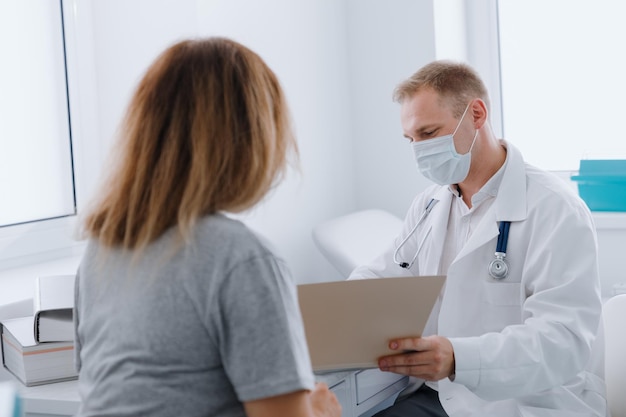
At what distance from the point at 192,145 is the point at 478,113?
103 cm

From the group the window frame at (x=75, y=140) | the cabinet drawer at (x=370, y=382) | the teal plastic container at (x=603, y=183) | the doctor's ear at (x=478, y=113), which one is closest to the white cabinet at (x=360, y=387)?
the cabinet drawer at (x=370, y=382)

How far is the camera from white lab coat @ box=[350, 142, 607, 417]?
5.22ft

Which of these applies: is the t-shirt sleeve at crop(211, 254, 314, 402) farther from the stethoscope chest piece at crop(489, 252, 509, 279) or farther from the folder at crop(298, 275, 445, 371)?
the stethoscope chest piece at crop(489, 252, 509, 279)

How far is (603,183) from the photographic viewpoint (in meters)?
2.68

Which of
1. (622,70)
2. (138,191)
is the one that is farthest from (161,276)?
(622,70)

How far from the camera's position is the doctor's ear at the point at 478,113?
1856mm

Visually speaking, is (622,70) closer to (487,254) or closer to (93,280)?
(487,254)

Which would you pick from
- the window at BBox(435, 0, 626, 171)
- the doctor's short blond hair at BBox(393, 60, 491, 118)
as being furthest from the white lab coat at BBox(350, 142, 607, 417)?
the window at BBox(435, 0, 626, 171)

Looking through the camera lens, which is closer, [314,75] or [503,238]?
[503,238]

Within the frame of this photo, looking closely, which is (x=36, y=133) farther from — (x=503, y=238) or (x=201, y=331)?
(x=201, y=331)

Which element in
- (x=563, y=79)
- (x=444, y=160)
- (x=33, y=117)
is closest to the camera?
(x=444, y=160)

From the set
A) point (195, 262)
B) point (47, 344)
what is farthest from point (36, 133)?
point (195, 262)

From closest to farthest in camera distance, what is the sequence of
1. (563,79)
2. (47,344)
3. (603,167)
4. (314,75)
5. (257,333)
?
(257,333) < (47,344) < (603,167) < (314,75) < (563,79)

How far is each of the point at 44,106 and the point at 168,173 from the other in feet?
4.42
